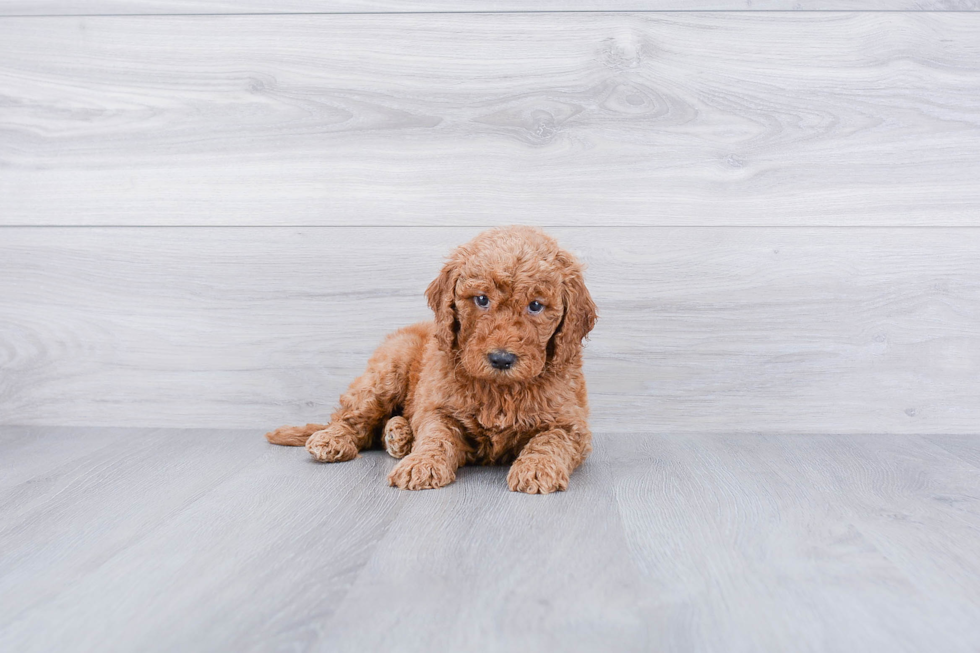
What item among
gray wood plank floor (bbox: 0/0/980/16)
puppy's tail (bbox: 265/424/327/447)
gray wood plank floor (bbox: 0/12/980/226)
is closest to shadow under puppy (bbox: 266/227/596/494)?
puppy's tail (bbox: 265/424/327/447)

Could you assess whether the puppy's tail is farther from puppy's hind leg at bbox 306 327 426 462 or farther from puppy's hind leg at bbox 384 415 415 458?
puppy's hind leg at bbox 384 415 415 458

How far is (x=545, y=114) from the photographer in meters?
2.20

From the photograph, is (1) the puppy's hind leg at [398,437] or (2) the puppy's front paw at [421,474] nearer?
(2) the puppy's front paw at [421,474]

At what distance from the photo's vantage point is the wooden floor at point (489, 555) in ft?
3.36

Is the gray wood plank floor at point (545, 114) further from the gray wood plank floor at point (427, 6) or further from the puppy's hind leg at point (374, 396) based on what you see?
the puppy's hind leg at point (374, 396)

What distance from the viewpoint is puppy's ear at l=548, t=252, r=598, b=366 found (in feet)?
5.69

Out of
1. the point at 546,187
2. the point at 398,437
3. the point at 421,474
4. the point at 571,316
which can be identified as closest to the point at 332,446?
the point at 398,437

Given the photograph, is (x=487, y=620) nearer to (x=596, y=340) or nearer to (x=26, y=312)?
(x=596, y=340)

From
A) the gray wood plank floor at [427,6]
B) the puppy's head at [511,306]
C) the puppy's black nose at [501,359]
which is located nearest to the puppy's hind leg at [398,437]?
the puppy's head at [511,306]

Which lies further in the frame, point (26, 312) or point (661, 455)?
point (26, 312)

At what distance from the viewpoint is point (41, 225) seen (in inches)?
91.4

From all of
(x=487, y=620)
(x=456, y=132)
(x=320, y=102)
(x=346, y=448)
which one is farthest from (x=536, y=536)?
(x=320, y=102)

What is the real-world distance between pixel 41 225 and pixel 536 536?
6.34 feet

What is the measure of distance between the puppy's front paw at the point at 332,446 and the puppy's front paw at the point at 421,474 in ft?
0.90
